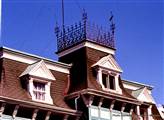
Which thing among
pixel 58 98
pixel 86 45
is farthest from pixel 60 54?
pixel 58 98

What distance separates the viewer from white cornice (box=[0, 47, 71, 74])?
30.6 metres

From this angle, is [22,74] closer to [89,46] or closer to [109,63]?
[89,46]

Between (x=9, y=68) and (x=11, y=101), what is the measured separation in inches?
125

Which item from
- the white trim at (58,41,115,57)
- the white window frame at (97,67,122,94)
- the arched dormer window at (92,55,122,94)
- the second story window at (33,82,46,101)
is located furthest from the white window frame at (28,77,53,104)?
the white trim at (58,41,115,57)

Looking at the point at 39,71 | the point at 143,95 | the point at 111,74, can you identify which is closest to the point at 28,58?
the point at 39,71

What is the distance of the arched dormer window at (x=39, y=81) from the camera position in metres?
30.5

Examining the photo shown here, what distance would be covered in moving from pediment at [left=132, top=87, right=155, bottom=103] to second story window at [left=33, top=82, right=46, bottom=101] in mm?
8586

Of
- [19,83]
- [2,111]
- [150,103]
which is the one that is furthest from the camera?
[150,103]

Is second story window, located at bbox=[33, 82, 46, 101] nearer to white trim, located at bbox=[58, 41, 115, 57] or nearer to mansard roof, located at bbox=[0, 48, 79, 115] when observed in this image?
mansard roof, located at bbox=[0, 48, 79, 115]

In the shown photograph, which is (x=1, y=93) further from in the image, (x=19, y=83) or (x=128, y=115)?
(x=128, y=115)

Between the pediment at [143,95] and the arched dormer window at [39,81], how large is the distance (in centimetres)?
816

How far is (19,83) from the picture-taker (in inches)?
1206

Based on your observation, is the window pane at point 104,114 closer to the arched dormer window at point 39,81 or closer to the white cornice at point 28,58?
the arched dormer window at point 39,81

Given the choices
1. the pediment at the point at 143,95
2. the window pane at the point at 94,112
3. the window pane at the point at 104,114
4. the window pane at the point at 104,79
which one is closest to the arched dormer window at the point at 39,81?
the window pane at the point at 94,112
